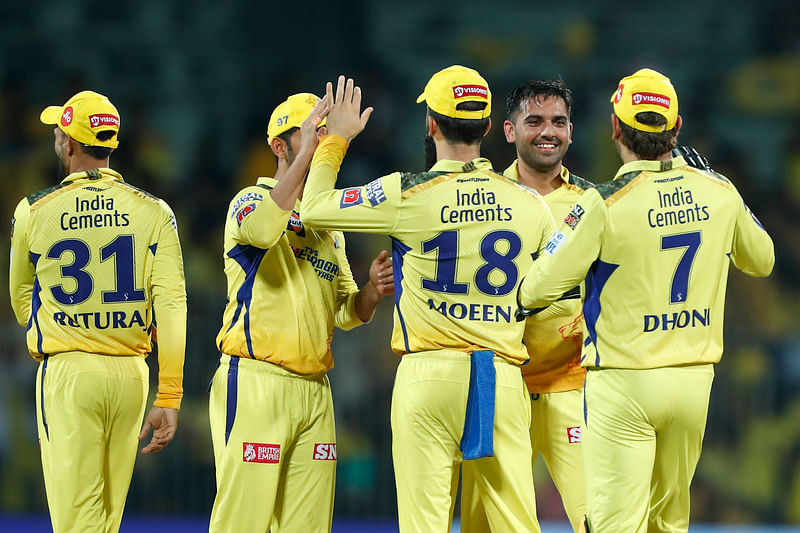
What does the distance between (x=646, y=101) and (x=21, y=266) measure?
3.05m

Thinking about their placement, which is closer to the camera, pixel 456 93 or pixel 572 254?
pixel 572 254

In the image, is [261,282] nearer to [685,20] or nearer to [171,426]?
[171,426]

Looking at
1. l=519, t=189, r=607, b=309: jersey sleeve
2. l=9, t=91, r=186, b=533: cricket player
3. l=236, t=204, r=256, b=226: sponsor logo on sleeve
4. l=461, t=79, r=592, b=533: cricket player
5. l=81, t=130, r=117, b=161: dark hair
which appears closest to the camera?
l=519, t=189, r=607, b=309: jersey sleeve

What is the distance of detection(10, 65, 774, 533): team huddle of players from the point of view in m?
4.41

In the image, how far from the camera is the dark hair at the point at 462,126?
186 inches

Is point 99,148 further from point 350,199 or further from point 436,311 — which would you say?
point 436,311

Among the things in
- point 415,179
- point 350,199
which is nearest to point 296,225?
point 350,199

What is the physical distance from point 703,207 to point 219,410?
Result: 92.0 inches

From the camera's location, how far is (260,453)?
16.1ft

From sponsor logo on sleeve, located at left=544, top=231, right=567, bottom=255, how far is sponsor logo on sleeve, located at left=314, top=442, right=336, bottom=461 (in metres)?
1.42

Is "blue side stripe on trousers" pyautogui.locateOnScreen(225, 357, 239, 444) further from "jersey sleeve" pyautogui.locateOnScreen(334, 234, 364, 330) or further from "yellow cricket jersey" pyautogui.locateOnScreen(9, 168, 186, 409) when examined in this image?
"jersey sleeve" pyautogui.locateOnScreen(334, 234, 364, 330)

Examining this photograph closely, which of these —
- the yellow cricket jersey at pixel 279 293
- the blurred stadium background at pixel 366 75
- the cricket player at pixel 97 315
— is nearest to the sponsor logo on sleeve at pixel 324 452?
the yellow cricket jersey at pixel 279 293

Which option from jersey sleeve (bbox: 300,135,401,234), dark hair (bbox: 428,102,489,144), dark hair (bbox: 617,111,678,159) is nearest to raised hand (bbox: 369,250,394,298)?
jersey sleeve (bbox: 300,135,401,234)

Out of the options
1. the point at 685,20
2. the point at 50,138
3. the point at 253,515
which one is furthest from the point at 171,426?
the point at 685,20
